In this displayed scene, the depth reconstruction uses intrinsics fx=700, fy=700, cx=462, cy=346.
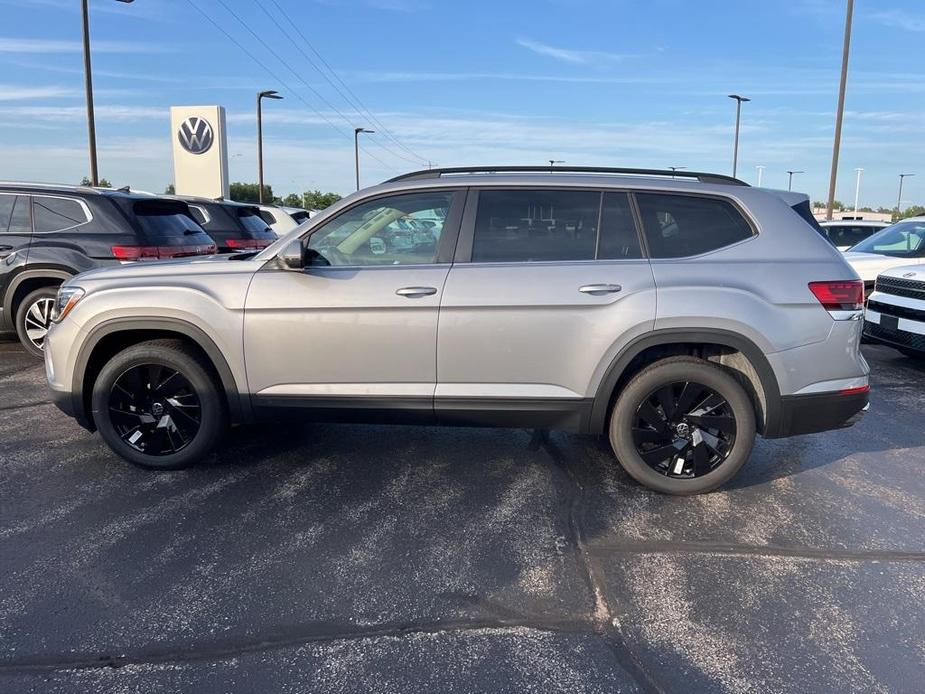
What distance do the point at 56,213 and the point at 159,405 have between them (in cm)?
428

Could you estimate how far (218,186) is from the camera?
25.4 metres

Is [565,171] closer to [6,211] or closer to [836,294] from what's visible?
[836,294]

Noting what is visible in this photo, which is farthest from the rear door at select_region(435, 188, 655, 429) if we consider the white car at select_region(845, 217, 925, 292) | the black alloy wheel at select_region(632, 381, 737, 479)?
the white car at select_region(845, 217, 925, 292)

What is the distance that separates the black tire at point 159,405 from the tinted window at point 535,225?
185cm

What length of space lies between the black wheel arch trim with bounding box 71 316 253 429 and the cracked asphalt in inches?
17.8

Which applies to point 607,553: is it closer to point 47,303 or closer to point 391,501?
point 391,501

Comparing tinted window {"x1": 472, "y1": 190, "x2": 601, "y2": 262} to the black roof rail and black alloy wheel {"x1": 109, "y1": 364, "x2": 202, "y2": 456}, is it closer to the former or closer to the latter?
the black roof rail

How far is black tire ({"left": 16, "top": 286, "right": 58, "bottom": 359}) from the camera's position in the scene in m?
7.39

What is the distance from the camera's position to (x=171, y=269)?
4.26m

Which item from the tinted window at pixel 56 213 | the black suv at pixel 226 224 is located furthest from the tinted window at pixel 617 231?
the black suv at pixel 226 224

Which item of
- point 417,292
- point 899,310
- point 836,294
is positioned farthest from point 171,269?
point 899,310

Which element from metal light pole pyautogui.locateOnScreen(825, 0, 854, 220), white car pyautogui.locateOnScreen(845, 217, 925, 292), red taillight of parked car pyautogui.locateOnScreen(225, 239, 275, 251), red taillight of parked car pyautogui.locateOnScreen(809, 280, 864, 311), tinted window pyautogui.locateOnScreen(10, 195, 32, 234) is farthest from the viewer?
metal light pole pyautogui.locateOnScreen(825, 0, 854, 220)

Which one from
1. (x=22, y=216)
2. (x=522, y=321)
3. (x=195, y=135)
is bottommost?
(x=522, y=321)

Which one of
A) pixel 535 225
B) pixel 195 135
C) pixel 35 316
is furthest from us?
pixel 195 135
